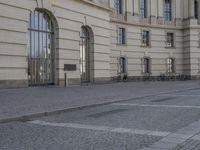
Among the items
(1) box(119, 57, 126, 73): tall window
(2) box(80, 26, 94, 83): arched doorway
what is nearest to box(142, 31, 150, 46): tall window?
(1) box(119, 57, 126, 73): tall window

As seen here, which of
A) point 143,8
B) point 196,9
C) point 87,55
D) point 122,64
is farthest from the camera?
point 196,9

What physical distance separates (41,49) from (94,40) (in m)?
7.21

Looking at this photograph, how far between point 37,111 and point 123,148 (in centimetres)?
639

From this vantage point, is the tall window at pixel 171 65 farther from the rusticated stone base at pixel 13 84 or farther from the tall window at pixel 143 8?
the rusticated stone base at pixel 13 84

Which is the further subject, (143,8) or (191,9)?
(191,9)

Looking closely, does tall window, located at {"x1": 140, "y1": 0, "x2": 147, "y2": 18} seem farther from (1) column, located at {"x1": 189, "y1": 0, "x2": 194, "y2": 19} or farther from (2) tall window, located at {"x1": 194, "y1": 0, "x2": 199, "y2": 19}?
(2) tall window, located at {"x1": 194, "y1": 0, "x2": 199, "y2": 19}

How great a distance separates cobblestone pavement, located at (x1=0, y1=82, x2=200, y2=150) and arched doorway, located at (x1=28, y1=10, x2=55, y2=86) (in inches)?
576

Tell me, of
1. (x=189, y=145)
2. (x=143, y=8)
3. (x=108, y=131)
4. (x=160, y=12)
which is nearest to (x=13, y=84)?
(x=108, y=131)

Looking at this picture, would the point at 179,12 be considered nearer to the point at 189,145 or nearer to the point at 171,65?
the point at 171,65

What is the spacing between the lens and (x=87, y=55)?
35.9 m

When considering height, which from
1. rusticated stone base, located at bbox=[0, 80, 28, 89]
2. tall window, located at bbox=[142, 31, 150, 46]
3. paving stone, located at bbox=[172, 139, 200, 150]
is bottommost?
paving stone, located at bbox=[172, 139, 200, 150]

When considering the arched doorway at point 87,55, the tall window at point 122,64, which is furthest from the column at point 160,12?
the arched doorway at point 87,55

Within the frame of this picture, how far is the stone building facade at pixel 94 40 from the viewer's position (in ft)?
88.2

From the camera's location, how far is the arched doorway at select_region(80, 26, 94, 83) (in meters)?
35.2
